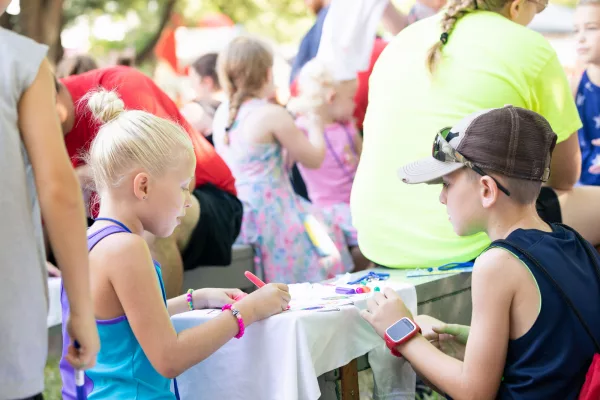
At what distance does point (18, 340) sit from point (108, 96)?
1.11m

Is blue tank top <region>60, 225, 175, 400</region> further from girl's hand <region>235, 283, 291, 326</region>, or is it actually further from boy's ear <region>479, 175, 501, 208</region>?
boy's ear <region>479, 175, 501, 208</region>

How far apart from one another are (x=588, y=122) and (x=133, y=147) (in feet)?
9.11

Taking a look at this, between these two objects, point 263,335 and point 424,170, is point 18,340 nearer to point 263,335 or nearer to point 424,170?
point 263,335

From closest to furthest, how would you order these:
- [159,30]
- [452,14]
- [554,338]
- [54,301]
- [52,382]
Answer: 1. [554,338]
2. [452,14]
3. [54,301]
4. [52,382]
5. [159,30]

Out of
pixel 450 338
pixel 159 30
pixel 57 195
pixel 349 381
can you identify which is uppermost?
pixel 57 195

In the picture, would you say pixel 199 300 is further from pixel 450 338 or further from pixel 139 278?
pixel 450 338

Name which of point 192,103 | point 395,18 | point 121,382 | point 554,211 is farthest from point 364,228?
point 192,103

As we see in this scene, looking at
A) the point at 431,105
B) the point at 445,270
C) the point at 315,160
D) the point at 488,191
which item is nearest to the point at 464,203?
the point at 488,191

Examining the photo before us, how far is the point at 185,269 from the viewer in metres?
Answer: 3.99

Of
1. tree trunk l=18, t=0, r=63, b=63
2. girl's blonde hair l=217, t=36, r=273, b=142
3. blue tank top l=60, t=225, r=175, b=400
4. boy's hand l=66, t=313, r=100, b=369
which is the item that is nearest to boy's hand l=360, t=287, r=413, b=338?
blue tank top l=60, t=225, r=175, b=400

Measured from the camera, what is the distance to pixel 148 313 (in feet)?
6.88

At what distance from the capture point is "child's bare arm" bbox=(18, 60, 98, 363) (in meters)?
1.63

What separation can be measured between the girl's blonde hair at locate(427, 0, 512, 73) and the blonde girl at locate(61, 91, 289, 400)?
44.2 inches

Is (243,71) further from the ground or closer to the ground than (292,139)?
further from the ground
